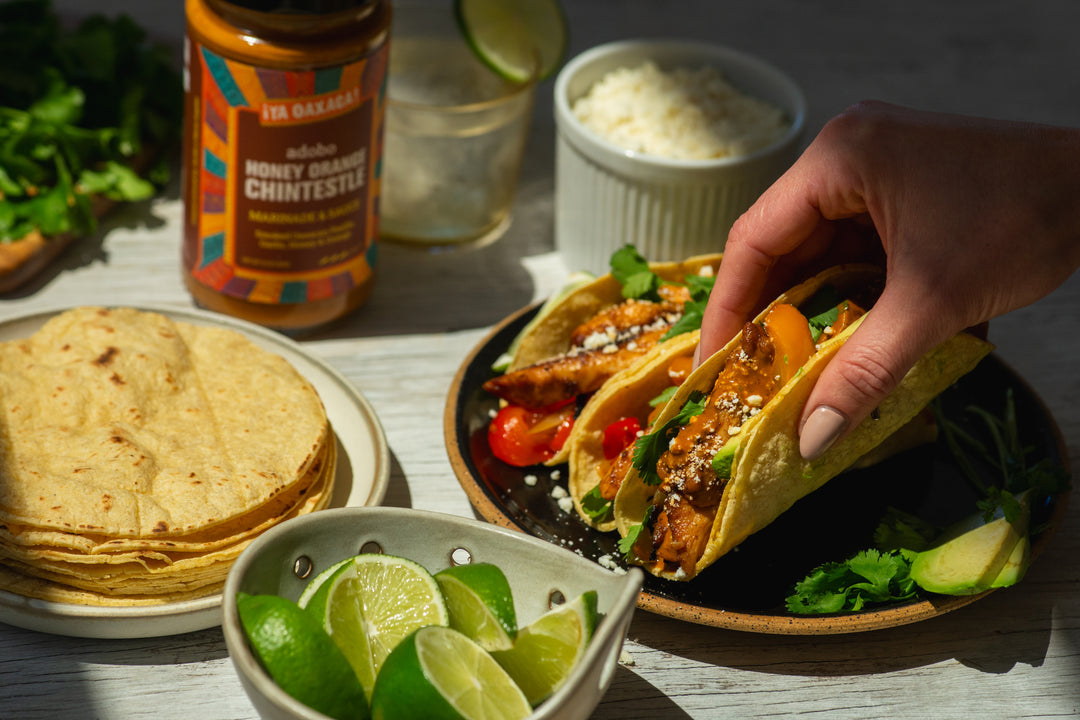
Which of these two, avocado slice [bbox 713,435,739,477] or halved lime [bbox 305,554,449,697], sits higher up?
avocado slice [bbox 713,435,739,477]

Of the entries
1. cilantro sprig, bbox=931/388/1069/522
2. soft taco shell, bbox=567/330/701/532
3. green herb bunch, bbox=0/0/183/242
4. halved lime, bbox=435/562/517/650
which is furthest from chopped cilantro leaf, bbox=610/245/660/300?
green herb bunch, bbox=0/0/183/242

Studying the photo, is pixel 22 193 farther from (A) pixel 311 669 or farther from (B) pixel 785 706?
(B) pixel 785 706

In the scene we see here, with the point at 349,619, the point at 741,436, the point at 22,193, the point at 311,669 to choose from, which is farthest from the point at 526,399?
the point at 22,193

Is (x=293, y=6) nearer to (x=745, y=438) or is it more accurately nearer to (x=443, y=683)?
(x=745, y=438)

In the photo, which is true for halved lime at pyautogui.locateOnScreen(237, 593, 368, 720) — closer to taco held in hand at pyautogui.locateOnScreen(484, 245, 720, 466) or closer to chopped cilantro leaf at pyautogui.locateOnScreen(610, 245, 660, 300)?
taco held in hand at pyautogui.locateOnScreen(484, 245, 720, 466)

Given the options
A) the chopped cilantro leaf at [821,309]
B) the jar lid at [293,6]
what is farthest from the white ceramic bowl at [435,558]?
the jar lid at [293,6]
